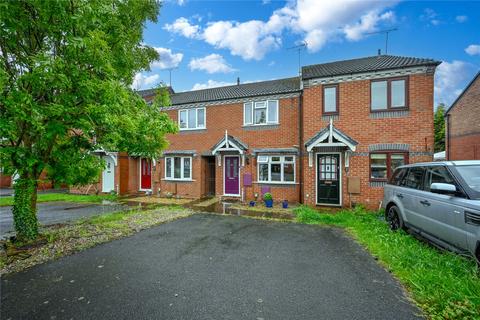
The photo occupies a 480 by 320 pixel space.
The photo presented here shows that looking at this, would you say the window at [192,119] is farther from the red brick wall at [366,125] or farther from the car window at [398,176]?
the car window at [398,176]

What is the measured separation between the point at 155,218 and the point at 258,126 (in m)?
6.99

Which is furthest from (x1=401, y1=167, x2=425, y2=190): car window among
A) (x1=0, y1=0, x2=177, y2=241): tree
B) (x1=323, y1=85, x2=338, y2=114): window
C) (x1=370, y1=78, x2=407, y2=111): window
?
(x1=0, y1=0, x2=177, y2=241): tree

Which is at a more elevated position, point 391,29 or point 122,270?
point 391,29

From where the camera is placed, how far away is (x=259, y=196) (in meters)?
12.1

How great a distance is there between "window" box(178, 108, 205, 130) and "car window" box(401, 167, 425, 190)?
10.4 metres

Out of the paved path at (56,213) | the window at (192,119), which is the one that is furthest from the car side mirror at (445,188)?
the window at (192,119)

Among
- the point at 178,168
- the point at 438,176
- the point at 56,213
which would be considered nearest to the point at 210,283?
the point at 438,176

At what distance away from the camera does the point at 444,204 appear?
4.38 metres

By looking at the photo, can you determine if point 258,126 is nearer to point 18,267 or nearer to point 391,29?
point 391,29

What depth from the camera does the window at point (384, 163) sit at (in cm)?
948

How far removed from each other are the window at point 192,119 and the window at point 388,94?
8.96 meters

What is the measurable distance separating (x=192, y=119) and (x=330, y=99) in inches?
315

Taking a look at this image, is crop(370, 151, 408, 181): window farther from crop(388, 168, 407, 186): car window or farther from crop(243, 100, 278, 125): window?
crop(243, 100, 278, 125): window

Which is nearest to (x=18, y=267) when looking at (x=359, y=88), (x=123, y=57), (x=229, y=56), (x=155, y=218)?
(x=155, y=218)
